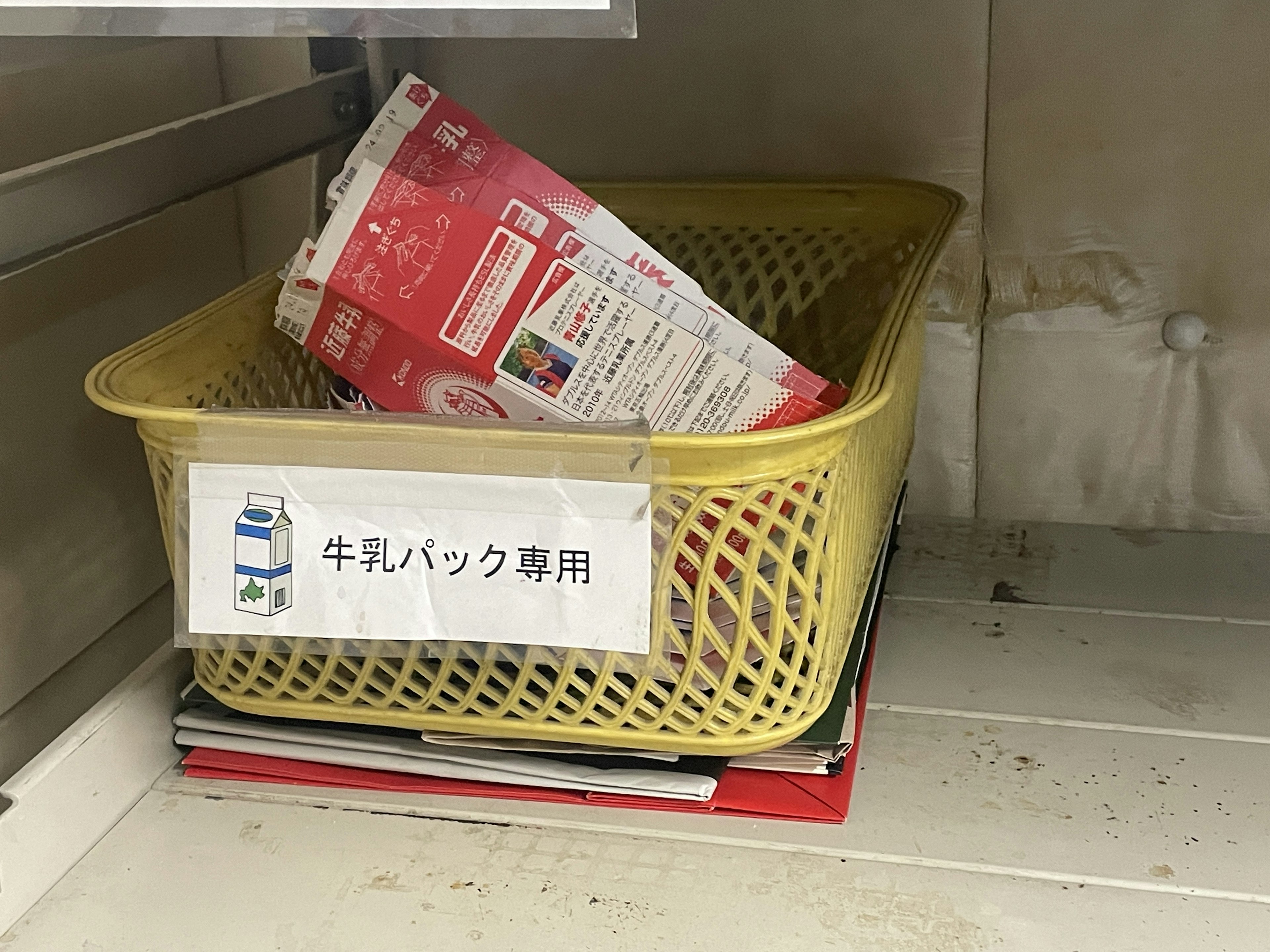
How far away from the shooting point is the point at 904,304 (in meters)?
0.68

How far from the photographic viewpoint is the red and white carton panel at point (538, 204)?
62 cm

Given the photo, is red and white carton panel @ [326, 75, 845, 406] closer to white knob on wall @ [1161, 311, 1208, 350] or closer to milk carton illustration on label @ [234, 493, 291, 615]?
milk carton illustration on label @ [234, 493, 291, 615]

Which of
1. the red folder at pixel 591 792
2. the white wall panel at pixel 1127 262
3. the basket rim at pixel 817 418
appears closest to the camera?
the basket rim at pixel 817 418

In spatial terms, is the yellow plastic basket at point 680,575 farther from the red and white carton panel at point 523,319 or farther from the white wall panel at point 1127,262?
the white wall panel at point 1127,262

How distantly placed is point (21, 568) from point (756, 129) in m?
0.58

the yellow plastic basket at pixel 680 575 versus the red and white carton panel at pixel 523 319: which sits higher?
the red and white carton panel at pixel 523 319

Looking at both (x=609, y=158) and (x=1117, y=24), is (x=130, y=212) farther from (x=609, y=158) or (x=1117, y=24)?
(x=1117, y=24)

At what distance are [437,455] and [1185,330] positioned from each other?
0.59m

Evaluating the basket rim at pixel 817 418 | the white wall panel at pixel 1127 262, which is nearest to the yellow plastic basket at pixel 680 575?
the basket rim at pixel 817 418

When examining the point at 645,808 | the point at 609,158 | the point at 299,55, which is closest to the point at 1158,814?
the point at 645,808

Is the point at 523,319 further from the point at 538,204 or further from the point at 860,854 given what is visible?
the point at 860,854

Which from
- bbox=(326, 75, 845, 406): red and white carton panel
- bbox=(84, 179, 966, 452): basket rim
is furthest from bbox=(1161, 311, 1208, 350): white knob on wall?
bbox=(326, 75, 845, 406): red and white carton panel

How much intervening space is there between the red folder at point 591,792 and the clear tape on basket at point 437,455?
92 millimetres

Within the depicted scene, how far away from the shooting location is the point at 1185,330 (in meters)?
0.89
